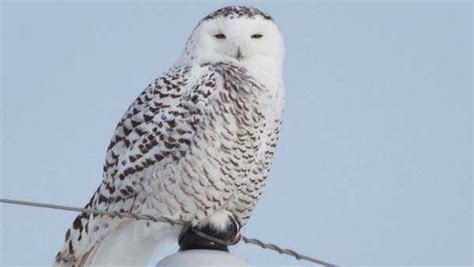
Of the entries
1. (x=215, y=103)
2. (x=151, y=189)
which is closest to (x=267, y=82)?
(x=215, y=103)

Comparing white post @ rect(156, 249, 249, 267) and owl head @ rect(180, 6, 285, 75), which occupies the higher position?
owl head @ rect(180, 6, 285, 75)

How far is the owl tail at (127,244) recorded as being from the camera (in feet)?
20.9

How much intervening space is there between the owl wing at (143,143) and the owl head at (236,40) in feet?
0.46

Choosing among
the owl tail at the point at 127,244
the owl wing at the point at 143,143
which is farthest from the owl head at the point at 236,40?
the owl tail at the point at 127,244

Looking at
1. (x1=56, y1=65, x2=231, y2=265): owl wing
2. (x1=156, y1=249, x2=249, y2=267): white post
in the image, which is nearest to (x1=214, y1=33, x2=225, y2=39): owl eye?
(x1=56, y1=65, x2=231, y2=265): owl wing

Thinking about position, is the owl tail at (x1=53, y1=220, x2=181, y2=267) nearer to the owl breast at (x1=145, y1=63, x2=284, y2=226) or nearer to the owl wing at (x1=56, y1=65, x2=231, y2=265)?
the owl wing at (x1=56, y1=65, x2=231, y2=265)

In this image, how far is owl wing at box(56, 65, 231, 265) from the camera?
6.29m

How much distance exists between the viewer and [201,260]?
4977 millimetres

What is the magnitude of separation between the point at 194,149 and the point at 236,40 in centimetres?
67

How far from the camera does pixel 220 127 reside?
20.5 ft

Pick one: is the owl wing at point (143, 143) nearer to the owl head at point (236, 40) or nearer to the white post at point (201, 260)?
the owl head at point (236, 40)

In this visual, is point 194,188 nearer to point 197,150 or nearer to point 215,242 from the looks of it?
point 197,150

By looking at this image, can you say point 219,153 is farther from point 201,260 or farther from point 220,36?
point 201,260

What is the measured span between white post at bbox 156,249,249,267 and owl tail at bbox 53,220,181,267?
4.32ft
